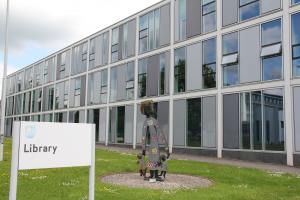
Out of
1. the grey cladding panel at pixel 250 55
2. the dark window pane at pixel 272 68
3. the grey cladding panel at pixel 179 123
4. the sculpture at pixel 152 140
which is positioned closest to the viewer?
the sculpture at pixel 152 140

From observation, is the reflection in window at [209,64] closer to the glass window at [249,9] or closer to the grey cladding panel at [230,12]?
the grey cladding panel at [230,12]

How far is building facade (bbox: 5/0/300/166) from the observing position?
67.2ft

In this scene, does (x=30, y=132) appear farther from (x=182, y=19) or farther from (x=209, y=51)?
(x=182, y=19)

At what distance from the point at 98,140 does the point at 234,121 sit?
A: 17.9m

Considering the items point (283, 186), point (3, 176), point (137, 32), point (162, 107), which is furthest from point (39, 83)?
point (283, 186)

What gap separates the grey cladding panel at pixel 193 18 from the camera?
26.4m

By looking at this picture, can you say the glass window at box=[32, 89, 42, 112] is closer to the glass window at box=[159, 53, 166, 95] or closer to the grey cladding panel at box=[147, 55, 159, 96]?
the grey cladding panel at box=[147, 55, 159, 96]

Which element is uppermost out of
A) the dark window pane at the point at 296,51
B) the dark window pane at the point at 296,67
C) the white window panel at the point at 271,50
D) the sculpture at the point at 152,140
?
the white window panel at the point at 271,50

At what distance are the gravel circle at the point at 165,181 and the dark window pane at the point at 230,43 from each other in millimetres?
11527

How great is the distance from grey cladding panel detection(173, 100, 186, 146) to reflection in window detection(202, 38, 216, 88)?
2.60 meters

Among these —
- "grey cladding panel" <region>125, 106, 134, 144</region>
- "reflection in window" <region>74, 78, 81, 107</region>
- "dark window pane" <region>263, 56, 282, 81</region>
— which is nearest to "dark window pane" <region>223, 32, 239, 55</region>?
"dark window pane" <region>263, 56, 282, 81</region>

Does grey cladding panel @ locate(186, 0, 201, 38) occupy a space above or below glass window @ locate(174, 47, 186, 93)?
above

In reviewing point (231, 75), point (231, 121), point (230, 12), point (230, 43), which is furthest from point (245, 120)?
point (230, 12)

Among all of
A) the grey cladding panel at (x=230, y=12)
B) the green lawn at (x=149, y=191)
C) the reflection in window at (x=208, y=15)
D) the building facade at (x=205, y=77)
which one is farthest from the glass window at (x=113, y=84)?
the green lawn at (x=149, y=191)
